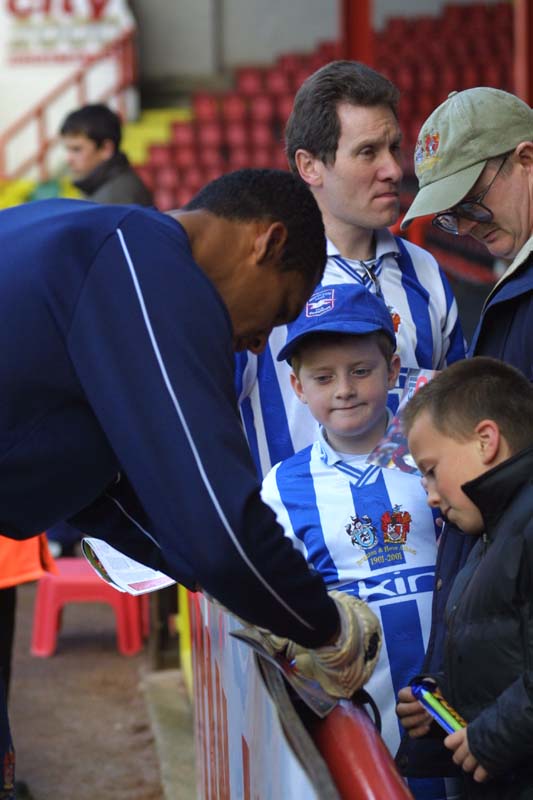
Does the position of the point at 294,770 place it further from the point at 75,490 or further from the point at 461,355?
the point at 461,355

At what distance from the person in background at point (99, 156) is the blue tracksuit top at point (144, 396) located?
4.47 m

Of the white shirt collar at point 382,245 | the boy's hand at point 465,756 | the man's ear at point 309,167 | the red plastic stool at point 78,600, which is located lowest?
the red plastic stool at point 78,600

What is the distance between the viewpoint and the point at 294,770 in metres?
1.72

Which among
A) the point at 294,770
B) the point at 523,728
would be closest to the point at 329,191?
the point at 523,728

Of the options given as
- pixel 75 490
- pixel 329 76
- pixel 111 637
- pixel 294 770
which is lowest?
pixel 111 637

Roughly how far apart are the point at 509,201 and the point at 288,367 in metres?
0.68

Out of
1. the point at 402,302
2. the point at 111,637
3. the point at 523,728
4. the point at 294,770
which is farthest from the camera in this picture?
the point at 111,637

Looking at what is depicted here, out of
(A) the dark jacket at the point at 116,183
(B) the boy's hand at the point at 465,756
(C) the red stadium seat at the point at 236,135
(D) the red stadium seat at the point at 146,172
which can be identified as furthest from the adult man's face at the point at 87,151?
(C) the red stadium seat at the point at 236,135

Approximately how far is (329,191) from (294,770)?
176 cm

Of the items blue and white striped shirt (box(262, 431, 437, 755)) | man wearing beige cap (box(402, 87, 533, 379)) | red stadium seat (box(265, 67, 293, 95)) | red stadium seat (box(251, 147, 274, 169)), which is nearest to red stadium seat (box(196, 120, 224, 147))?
red stadium seat (box(251, 147, 274, 169))

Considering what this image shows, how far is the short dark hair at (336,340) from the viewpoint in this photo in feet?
9.23

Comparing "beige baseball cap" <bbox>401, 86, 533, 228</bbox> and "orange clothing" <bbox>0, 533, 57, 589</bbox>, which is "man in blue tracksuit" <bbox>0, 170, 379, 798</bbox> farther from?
"orange clothing" <bbox>0, 533, 57, 589</bbox>

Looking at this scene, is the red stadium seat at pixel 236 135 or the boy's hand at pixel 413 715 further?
the red stadium seat at pixel 236 135

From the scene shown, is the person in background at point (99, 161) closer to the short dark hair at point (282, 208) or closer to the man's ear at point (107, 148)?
the man's ear at point (107, 148)
